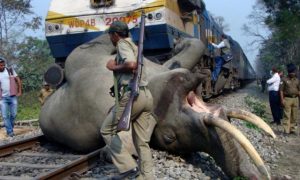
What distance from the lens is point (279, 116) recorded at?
38.1 feet

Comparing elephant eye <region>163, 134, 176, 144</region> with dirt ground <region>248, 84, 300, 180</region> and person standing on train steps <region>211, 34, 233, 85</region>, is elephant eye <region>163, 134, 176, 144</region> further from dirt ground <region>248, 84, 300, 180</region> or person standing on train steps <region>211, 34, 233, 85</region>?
person standing on train steps <region>211, 34, 233, 85</region>

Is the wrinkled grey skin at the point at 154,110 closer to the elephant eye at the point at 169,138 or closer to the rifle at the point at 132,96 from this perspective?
the elephant eye at the point at 169,138

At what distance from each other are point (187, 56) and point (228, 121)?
8.57 feet

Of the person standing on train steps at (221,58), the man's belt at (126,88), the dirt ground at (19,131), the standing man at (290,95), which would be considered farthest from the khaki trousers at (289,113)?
the man's belt at (126,88)

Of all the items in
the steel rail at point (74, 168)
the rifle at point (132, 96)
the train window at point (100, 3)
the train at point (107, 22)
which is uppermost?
the train window at point (100, 3)

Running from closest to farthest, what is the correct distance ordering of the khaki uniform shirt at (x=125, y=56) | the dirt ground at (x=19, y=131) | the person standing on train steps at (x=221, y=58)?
the khaki uniform shirt at (x=125, y=56) < the dirt ground at (x=19, y=131) < the person standing on train steps at (x=221, y=58)

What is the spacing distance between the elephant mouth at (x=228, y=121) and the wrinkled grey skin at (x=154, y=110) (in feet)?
0.13

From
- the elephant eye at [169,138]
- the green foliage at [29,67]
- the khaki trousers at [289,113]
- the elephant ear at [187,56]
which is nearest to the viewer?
the elephant eye at [169,138]

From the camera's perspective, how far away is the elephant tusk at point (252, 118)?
468 cm

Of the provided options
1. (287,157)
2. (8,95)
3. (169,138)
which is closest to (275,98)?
(287,157)

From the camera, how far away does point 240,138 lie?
4.46m

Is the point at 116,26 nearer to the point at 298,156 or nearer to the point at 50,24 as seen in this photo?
the point at 298,156

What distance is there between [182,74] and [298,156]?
2917mm

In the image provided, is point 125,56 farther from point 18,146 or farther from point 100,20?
point 100,20
